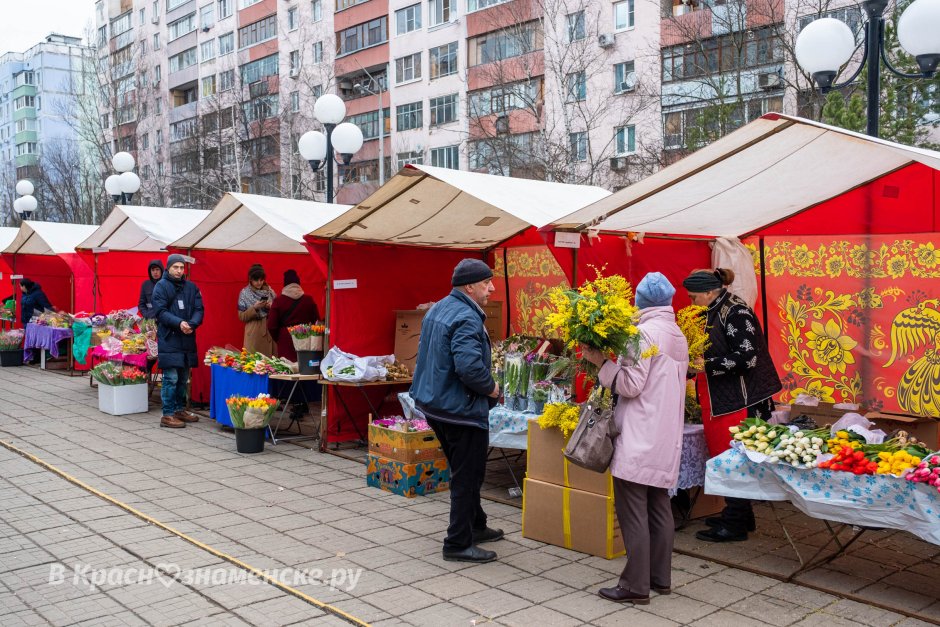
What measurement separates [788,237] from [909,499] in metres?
3.59

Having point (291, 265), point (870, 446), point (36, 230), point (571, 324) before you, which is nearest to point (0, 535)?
point (571, 324)

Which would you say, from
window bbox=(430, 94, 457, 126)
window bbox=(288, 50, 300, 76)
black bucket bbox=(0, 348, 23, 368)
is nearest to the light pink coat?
black bucket bbox=(0, 348, 23, 368)

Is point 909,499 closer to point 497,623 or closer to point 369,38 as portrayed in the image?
point 497,623

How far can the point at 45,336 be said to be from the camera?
1594cm

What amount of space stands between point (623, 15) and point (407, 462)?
2545 centimetres

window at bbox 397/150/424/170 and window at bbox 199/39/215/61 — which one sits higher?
window at bbox 199/39/215/61

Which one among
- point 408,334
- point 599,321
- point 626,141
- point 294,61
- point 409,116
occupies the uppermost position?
Answer: point 294,61

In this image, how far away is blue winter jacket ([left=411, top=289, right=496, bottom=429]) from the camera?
5082 mm

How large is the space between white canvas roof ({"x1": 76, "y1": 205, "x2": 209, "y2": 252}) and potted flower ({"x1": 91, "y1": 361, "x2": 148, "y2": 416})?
1.88m

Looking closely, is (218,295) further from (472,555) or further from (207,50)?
(207,50)

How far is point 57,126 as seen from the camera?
7462cm

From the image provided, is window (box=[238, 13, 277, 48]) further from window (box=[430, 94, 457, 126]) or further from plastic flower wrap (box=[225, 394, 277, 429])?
plastic flower wrap (box=[225, 394, 277, 429])

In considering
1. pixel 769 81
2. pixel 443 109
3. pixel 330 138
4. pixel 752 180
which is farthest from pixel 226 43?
pixel 752 180

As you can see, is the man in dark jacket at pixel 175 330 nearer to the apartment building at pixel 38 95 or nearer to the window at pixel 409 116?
the window at pixel 409 116
